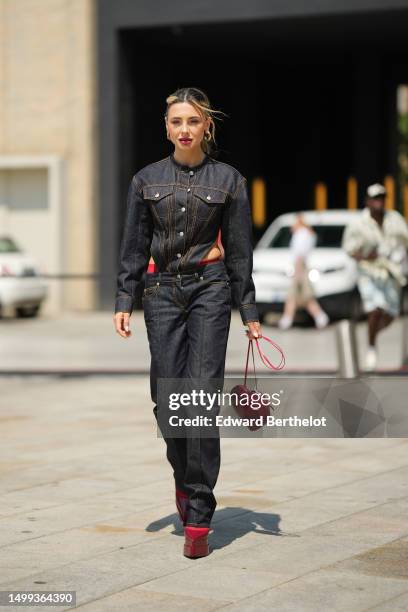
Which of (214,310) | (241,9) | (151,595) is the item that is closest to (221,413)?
(214,310)

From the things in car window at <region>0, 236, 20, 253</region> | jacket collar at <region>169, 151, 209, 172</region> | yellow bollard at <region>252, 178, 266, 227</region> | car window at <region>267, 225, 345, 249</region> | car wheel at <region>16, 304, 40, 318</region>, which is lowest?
car wheel at <region>16, 304, 40, 318</region>

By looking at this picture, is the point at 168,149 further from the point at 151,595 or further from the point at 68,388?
the point at 151,595

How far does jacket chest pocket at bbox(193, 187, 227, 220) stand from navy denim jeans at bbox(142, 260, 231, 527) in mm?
→ 221

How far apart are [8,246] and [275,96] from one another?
1318cm

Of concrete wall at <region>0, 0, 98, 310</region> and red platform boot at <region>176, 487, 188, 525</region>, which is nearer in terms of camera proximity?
red platform boot at <region>176, 487, 188, 525</region>

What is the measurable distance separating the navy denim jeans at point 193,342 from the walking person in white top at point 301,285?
14.0m

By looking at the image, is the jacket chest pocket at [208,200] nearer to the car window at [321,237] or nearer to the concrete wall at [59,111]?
the car window at [321,237]

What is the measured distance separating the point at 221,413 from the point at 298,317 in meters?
15.6

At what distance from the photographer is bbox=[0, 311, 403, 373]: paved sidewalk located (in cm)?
1415

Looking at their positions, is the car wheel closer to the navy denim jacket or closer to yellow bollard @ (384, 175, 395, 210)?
yellow bollard @ (384, 175, 395, 210)

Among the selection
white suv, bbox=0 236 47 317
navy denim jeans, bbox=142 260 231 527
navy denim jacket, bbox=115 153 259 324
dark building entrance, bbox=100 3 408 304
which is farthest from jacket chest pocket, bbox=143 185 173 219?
dark building entrance, bbox=100 3 408 304

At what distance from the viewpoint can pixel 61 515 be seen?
6.38 m

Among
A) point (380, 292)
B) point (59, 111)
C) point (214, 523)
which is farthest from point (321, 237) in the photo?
point (214, 523)
